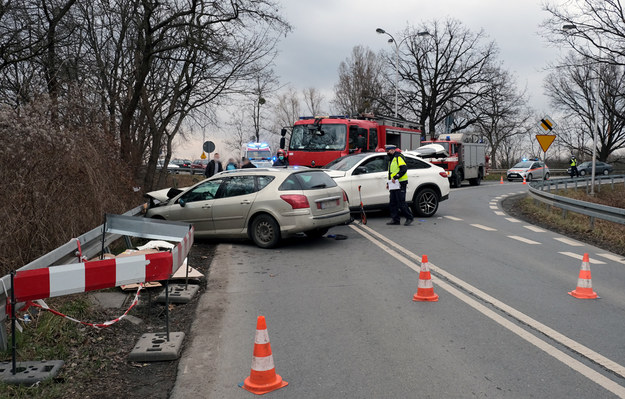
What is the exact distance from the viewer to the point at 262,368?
421 centimetres

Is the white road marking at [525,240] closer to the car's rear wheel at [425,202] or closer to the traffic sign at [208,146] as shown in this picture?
the car's rear wheel at [425,202]

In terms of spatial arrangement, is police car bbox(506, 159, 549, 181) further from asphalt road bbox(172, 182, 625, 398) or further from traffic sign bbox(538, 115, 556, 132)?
asphalt road bbox(172, 182, 625, 398)

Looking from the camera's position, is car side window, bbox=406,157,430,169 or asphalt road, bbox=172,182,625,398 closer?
asphalt road, bbox=172,182,625,398

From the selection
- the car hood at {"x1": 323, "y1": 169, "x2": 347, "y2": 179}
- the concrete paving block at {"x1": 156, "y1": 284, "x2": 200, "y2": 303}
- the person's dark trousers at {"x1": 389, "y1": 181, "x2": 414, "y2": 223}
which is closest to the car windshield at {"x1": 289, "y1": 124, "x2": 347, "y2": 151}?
the car hood at {"x1": 323, "y1": 169, "x2": 347, "y2": 179}

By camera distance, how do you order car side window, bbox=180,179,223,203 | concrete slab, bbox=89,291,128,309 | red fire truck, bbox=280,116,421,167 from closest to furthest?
concrete slab, bbox=89,291,128,309 → car side window, bbox=180,179,223,203 → red fire truck, bbox=280,116,421,167

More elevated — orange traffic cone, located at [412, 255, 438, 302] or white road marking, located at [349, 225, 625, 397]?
orange traffic cone, located at [412, 255, 438, 302]

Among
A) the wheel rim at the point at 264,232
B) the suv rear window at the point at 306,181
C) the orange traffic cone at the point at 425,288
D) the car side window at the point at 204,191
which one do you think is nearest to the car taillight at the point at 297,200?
the suv rear window at the point at 306,181

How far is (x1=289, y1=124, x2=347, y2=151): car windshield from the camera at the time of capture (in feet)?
60.4

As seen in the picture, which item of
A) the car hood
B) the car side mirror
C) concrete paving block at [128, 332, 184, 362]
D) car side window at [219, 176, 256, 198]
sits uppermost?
the car side mirror

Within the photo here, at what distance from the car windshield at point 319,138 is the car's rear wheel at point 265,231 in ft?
26.9

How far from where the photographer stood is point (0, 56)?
14.8 m

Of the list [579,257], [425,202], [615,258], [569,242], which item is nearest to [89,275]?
[579,257]

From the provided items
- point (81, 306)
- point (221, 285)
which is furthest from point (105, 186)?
point (81, 306)

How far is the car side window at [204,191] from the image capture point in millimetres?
11117
